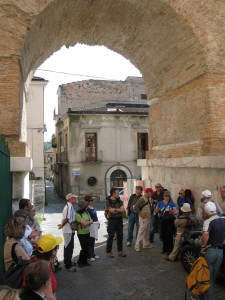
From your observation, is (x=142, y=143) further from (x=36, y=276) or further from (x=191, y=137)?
(x=36, y=276)

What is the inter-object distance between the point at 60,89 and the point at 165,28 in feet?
80.9

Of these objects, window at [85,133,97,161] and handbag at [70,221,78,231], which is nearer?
handbag at [70,221,78,231]

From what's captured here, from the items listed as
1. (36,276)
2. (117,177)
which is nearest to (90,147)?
(117,177)

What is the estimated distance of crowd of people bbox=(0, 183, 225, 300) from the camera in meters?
2.49

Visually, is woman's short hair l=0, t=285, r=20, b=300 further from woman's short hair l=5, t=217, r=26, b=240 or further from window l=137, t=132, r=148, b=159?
window l=137, t=132, r=148, b=159

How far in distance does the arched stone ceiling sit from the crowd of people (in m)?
3.09

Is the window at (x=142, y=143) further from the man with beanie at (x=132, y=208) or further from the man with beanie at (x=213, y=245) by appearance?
the man with beanie at (x=213, y=245)

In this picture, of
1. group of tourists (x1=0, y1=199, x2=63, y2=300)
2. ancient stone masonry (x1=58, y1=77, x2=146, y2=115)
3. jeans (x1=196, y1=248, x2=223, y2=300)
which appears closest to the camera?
group of tourists (x1=0, y1=199, x2=63, y2=300)

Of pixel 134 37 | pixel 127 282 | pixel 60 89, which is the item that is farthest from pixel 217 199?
pixel 60 89

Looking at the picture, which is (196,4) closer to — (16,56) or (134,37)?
(134,37)

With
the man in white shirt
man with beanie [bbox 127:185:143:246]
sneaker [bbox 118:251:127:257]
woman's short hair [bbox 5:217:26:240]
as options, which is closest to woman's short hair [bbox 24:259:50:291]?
woman's short hair [bbox 5:217:26:240]

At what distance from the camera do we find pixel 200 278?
4.13m

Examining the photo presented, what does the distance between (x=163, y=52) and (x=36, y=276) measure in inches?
277

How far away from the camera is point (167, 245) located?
7.20 metres
